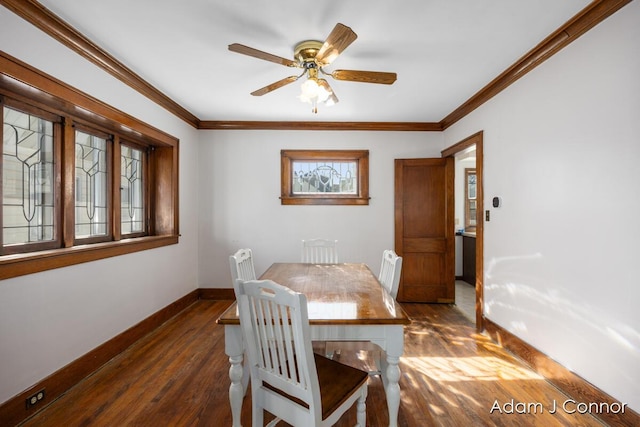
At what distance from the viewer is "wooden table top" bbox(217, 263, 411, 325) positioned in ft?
4.61

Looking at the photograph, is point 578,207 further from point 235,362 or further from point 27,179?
point 27,179

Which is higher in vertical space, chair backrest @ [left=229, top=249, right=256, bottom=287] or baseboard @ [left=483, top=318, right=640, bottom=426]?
chair backrest @ [left=229, top=249, right=256, bottom=287]

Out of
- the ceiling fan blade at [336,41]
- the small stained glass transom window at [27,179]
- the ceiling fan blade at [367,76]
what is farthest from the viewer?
the ceiling fan blade at [367,76]

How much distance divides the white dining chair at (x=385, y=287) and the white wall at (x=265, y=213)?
1571 mm

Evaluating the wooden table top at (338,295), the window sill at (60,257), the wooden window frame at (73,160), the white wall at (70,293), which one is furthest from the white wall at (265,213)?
the wooden table top at (338,295)

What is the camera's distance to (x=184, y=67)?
247cm

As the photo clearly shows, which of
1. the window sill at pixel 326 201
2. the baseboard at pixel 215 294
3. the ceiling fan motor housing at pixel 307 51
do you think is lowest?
the baseboard at pixel 215 294

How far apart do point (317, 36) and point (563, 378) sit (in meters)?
2.88

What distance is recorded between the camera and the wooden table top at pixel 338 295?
4.61 ft

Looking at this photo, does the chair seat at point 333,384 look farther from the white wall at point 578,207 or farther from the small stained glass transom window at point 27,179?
the small stained glass transom window at point 27,179

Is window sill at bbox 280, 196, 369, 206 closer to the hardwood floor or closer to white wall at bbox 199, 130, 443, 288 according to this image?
white wall at bbox 199, 130, 443, 288

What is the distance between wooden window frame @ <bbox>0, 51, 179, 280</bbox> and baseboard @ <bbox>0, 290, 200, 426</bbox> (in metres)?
0.70

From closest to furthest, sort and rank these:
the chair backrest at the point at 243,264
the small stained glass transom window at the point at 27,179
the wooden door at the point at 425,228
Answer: the small stained glass transom window at the point at 27,179 → the chair backrest at the point at 243,264 → the wooden door at the point at 425,228

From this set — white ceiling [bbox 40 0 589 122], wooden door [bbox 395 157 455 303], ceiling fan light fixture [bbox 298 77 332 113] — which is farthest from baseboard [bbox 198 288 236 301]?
ceiling fan light fixture [bbox 298 77 332 113]
